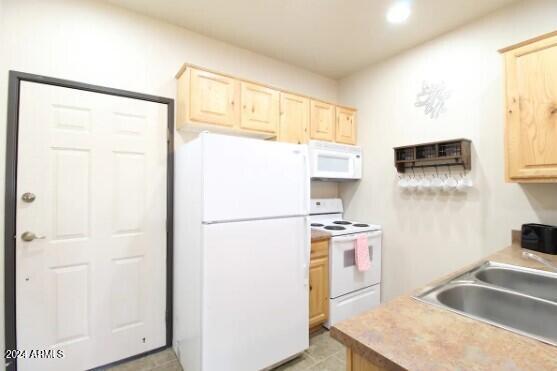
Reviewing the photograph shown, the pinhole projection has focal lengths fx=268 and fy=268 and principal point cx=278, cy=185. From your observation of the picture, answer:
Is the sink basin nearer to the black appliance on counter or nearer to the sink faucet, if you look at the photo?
the sink faucet

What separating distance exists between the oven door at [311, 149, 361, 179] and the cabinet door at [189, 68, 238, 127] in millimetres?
918

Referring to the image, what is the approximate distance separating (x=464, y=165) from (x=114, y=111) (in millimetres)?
2729

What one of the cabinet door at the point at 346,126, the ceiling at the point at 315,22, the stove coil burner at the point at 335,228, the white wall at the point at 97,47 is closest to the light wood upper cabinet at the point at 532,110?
the ceiling at the point at 315,22

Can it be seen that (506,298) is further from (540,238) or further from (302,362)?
(302,362)

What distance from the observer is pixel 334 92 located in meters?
3.35

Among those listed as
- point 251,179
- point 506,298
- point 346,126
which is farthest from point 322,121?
point 506,298

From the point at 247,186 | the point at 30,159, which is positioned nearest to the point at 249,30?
the point at 247,186

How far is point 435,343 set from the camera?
717 millimetres

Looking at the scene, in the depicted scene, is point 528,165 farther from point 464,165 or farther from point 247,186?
point 247,186

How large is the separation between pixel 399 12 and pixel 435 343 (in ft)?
7.41

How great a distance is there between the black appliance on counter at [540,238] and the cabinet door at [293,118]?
179cm

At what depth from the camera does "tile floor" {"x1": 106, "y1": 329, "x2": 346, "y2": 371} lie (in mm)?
1924

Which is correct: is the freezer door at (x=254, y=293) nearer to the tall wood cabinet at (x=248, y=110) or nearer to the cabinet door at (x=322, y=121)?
the tall wood cabinet at (x=248, y=110)

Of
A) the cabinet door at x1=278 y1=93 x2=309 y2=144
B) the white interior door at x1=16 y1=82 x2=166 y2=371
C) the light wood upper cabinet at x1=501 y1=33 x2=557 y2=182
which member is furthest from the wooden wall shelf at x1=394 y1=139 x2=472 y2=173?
the white interior door at x1=16 y1=82 x2=166 y2=371
